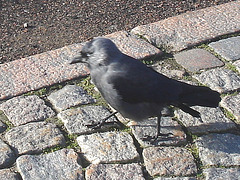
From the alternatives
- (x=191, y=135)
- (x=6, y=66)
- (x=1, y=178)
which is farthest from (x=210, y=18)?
(x=1, y=178)

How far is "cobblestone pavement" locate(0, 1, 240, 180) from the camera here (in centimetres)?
332

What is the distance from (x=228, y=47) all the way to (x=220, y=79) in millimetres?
589

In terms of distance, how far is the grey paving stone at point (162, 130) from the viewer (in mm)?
3615

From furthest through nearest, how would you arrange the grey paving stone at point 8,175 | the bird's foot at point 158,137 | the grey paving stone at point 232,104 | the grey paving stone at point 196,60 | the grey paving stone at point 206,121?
the grey paving stone at point 196,60 → the grey paving stone at point 232,104 → the grey paving stone at point 206,121 → the bird's foot at point 158,137 → the grey paving stone at point 8,175

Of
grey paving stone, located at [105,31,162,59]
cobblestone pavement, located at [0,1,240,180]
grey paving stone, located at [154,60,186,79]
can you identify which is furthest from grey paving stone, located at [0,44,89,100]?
grey paving stone, located at [154,60,186,79]

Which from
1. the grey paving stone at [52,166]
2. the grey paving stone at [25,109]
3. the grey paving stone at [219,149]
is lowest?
the grey paving stone at [219,149]

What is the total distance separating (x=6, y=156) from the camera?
337cm

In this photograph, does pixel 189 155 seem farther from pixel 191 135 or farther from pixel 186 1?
pixel 186 1

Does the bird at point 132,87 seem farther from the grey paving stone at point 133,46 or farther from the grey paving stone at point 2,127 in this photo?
the grey paving stone at point 133,46

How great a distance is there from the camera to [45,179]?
126 inches

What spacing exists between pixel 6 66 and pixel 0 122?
836mm

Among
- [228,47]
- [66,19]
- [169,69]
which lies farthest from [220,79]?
[66,19]

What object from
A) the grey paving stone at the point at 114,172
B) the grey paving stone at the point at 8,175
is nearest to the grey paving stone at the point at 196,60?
the grey paving stone at the point at 114,172

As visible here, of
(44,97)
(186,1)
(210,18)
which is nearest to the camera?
(44,97)
